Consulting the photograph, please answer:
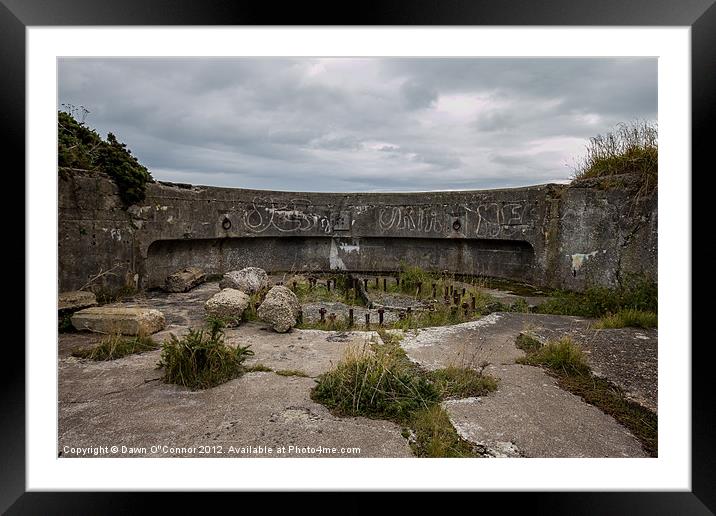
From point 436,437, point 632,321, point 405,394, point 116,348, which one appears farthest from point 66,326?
point 632,321

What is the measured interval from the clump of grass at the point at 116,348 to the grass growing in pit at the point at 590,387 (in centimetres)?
402

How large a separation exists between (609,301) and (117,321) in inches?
270

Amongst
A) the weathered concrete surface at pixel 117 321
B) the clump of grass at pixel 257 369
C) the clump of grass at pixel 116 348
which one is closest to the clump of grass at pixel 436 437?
the clump of grass at pixel 257 369

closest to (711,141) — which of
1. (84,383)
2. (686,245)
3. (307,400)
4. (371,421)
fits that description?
(686,245)

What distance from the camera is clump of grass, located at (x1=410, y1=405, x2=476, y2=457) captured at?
2098 millimetres

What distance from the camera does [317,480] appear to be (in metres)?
1.87

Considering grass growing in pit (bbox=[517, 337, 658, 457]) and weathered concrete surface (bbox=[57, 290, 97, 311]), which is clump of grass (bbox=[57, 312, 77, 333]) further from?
grass growing in pit (bbox=[517, 337, 658, 457])

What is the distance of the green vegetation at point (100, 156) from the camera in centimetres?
587

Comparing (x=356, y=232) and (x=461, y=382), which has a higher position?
(x=356, y=232)

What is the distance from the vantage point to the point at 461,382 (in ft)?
9.73

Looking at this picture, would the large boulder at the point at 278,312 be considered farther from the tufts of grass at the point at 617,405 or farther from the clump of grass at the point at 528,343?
the tufts of grass at the point at 617,405
